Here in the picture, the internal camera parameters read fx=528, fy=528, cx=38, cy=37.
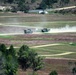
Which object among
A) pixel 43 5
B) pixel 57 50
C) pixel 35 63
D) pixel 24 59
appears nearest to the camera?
pixel 35 63

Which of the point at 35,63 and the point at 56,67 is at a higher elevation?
the point at 35,63

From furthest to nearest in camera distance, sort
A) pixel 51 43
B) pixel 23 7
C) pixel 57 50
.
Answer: pixel 23 7
pixel 51 43
pixel 57 50

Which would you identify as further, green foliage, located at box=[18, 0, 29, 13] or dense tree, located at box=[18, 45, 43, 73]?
green foliage, located at box=[18, 0, 29, 13]

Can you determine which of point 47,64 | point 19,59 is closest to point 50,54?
point 47,64

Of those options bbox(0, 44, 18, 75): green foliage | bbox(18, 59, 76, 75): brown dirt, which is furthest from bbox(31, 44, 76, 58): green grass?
bbox(0, 44, 18, 75): green foliage

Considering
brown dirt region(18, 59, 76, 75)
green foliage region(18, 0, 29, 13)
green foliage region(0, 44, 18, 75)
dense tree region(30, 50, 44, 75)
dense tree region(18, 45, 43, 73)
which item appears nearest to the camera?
green foliage region(0, 44, 18, 75)

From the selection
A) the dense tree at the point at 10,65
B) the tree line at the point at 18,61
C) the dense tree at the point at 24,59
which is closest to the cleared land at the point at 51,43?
the dense tree at the point at 24,59

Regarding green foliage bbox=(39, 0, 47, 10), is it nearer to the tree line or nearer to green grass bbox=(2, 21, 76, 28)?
green grass bbox=(2, 21, 76, 28)

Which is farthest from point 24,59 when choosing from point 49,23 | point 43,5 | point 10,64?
point 43,5

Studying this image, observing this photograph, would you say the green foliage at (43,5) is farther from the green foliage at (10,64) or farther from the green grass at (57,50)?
the green foliage at (10,64)

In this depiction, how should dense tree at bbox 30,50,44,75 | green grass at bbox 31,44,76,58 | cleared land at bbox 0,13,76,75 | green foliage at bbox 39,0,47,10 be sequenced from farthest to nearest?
green foliage at bbox 39,0,47,10, green grass at bbox 31,44,76,58, cleared land at bbox 0,13,76,75, dense tree at bbox 30,50,44,75

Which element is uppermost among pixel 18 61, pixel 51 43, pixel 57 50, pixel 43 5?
pixel 18 61

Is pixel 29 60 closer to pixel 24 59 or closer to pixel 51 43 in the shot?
pixel 24 59
